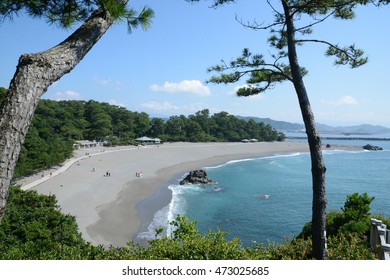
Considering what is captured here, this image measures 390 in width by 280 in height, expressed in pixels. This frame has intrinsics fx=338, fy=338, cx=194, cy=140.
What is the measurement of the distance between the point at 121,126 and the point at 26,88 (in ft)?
172

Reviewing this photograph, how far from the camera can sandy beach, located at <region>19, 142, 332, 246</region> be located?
16328 mm

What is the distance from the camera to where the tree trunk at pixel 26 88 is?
232 cm

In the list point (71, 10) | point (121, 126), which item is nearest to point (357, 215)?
point (71, 10)

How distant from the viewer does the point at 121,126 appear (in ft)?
176

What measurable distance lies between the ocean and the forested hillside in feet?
48.1

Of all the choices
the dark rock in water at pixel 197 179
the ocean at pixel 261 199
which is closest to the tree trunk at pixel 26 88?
the ocean at pixel 261 199

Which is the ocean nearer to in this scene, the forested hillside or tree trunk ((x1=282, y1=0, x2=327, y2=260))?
tree trunk ((x1=282, y1=0, x2=327, y2=260))

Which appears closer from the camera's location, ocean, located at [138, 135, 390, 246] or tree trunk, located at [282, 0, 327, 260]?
tree trunk, located at [282, 0, 327, 260]

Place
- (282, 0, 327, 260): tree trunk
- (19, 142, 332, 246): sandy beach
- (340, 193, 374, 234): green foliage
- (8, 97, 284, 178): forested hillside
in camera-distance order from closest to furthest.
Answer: (282, 0, 327, 260): tree trunk → (340, 193, 374, 234): green foliage → (19, 142, 332, 246): sandy beach → (8, 97, 284, 178): forested hillside

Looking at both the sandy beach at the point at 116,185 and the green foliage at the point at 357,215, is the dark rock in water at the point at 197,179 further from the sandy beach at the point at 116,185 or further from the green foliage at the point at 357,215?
the green foliage at the point at 357,215

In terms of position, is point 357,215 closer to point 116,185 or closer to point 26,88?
point 26,88

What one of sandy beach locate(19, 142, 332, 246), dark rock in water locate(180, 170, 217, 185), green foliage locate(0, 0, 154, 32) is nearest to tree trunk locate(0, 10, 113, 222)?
green foliage locate(0, 0, 154, 32)

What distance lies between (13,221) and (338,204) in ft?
61.6
